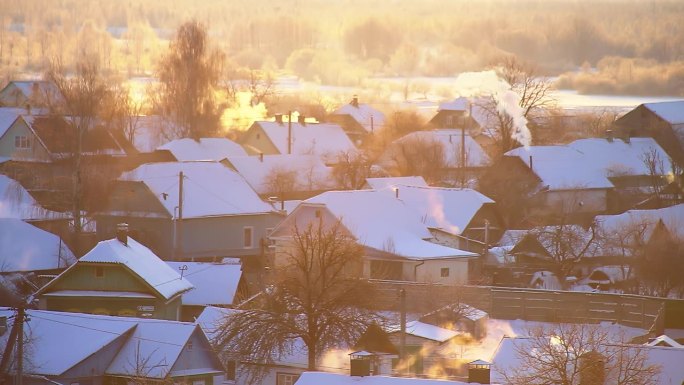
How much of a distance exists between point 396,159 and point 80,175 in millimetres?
20744

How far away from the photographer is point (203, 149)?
5922cm

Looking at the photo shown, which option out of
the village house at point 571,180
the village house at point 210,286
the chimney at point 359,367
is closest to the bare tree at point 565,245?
the village house at point 571,180

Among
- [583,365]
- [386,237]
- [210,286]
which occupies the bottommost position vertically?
[583,365]

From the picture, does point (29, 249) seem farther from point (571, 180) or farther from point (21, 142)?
point (571, 180)

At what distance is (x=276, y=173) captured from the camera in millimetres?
53531

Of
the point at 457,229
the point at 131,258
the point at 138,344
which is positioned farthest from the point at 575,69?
the point at 138,344

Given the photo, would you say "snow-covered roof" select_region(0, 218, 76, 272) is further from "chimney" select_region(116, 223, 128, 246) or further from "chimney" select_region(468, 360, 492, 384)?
"chimney" select_region(468, 360, 492, 384)

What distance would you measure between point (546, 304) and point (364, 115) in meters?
52.7

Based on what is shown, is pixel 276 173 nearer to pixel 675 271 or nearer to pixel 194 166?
pixel 194 166

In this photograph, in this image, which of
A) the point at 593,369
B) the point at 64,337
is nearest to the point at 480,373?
the point at 593,369

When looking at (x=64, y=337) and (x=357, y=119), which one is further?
(x=357, y=119)

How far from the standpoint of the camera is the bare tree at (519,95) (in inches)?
2576

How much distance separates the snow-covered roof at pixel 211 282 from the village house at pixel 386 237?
6.67 ft

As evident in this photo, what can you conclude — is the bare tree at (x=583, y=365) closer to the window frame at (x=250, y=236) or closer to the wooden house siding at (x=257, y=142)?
the window frame at (x=250, y=236)
